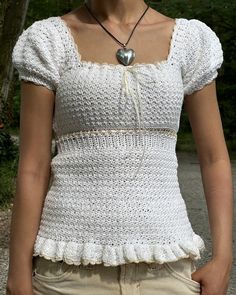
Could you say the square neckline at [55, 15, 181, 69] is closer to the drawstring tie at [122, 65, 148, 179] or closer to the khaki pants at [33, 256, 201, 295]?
the drawstring tie at [122, 65, 148, 179]

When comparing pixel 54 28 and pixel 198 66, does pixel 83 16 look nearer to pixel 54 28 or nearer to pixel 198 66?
pixel 54 28

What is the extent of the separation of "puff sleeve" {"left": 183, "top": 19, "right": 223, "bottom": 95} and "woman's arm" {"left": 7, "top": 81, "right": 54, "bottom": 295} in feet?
1.30

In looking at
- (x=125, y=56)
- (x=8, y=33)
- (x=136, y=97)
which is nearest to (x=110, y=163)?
(x=136, y=97)

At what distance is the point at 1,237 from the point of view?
755cm

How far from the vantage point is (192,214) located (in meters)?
9.34

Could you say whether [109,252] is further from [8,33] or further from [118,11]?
[8,33]

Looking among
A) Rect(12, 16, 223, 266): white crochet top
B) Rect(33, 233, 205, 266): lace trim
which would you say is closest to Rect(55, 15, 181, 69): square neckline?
Rect(12, 16, 223, 266): white crochet top

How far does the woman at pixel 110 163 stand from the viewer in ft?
6.09

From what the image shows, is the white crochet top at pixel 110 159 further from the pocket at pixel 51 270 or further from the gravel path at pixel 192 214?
the gravel path at pixel 192 214

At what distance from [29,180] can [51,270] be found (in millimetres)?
253

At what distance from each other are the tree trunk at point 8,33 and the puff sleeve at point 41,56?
27.9ft

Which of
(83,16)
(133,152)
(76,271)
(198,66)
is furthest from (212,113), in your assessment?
(76,271)

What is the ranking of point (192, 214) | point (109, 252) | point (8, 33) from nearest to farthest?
1. point (109, 252)
2. point (192, 214)
3. point (8, 33)

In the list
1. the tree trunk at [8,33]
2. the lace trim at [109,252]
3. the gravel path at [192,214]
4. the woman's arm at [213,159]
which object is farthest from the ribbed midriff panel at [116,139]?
the tree trunk at [8,33]
